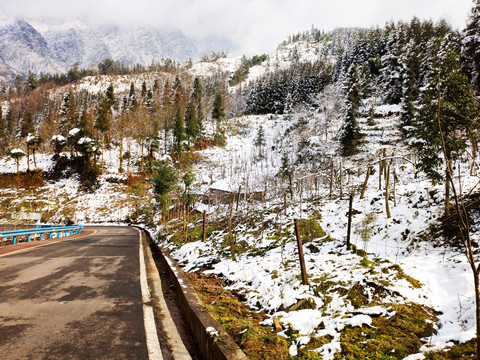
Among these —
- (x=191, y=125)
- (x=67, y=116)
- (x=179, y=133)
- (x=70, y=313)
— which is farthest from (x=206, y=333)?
(x=67, y=116)

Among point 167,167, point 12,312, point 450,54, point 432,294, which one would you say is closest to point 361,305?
point 432,294

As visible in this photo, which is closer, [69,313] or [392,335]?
[392,335]

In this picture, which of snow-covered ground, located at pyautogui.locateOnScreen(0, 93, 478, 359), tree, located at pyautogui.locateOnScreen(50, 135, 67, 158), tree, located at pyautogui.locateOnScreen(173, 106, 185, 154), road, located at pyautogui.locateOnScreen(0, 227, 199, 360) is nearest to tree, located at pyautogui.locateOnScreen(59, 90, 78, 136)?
tree, located at pyautogui.locateOnScreen(50, 135, 67, 158)

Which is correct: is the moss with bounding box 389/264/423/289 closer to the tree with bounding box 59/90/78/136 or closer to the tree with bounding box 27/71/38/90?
the tree with bounding box 59/90/78/136

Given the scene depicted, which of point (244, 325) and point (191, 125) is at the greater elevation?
point (191, 125)

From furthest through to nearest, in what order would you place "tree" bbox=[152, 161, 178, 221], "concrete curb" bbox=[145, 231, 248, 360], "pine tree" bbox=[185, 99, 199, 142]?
"pine tree" bbox=[185, 99, 199, 142] → "tree" bbox=[152, 161, 178, 221] → "concrete curb" bbox=[145, 231, 248, 360]

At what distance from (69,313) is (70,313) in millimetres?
16

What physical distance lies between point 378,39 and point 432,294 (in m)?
94.7

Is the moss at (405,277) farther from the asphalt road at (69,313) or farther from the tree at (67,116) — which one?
the tree at (67,116)

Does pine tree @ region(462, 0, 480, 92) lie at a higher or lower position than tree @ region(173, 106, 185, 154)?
higher

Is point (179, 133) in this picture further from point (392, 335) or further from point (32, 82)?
point (32, 82)

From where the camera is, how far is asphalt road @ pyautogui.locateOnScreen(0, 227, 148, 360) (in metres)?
3.12

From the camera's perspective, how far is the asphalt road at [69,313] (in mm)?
3121

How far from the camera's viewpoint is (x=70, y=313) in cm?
420
